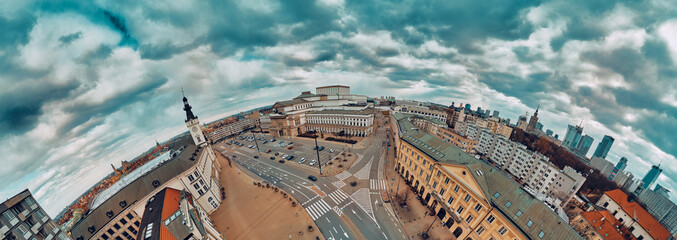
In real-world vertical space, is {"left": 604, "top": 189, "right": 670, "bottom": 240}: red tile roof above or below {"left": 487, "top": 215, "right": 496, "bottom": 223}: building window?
below

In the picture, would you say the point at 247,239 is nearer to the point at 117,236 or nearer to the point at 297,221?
the point at 297,221

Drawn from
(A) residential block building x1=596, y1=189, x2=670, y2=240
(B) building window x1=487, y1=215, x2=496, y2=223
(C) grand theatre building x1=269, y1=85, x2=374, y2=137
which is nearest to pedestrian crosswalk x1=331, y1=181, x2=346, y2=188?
(B) building window x1=487, y1=215, x2=496, y2=223

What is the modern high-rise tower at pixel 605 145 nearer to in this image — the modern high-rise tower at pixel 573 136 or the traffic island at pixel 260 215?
the modern high-rise tower at pixel 573 136

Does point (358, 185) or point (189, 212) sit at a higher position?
point (189, 212)

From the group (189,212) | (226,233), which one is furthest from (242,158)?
(189,212)

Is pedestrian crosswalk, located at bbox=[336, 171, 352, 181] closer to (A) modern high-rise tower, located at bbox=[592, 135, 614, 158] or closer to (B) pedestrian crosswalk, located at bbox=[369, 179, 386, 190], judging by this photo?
(B) pedestrian crosswalk, located at bbox=[369, 179, 386, 190]

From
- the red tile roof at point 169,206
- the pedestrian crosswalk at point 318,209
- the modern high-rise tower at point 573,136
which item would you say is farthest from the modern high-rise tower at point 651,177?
the red tile roof at point 169,206
